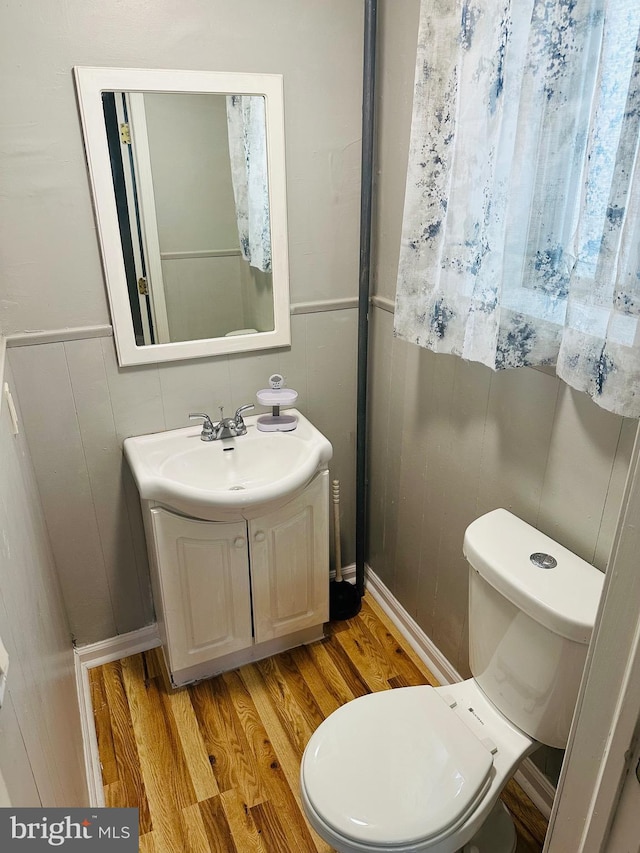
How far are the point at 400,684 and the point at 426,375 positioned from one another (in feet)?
3.41

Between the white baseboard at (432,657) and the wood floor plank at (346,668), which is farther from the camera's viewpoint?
the wood floor plank at (346,668)

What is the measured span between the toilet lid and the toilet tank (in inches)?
5.4

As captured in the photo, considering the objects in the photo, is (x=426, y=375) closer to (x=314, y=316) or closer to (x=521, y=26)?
(x=314, y=316)

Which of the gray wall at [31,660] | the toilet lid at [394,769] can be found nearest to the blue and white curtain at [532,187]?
the toilet lid at [394,769]

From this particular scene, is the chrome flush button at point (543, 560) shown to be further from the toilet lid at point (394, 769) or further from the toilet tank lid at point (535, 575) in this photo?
the toilet lid at point (394, 769)

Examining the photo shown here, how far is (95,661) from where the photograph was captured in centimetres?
201

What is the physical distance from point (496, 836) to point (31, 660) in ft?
3.96

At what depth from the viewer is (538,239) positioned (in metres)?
1.15

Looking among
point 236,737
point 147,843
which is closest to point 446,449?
point 236,737

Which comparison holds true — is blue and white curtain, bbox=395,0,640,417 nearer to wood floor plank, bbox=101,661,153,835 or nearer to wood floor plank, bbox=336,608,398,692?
wood floor plank, bbox=336,608,398,692

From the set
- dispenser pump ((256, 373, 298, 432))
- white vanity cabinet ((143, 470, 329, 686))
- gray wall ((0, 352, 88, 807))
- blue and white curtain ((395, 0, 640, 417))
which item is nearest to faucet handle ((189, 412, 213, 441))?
dispenser pump ((256, 373, 298, 432))

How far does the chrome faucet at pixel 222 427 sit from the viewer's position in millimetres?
1811

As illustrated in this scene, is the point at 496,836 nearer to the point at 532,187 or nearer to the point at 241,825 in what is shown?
the point at 241,825

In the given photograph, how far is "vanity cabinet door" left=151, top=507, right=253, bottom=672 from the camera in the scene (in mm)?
1669
